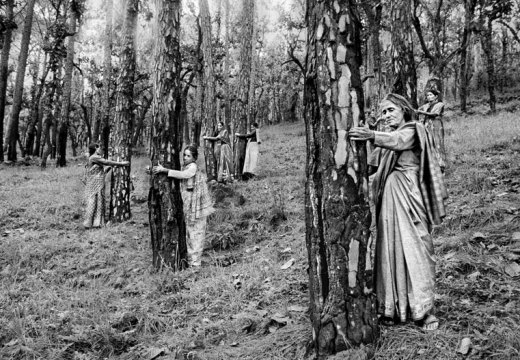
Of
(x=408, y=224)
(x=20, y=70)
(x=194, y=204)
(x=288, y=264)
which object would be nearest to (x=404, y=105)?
(x=408, y=224)

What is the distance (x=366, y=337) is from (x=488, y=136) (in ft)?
38.1

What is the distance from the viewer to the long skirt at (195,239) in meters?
6.16

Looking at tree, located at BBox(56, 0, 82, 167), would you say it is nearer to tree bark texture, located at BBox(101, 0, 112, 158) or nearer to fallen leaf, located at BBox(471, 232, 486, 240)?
tree bark texture, located at BBox(101, 0, 112, 158)

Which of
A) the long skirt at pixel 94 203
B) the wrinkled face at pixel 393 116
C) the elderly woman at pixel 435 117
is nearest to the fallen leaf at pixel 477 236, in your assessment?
the wrinkled face at pixel 393 116

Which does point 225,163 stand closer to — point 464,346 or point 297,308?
point 297,308

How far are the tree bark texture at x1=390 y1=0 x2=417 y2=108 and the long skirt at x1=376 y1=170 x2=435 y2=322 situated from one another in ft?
14.1

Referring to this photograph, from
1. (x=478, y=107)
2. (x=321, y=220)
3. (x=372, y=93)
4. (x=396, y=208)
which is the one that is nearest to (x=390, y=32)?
(x=396, y=208)

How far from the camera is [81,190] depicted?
11648mm

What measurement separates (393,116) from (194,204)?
3845 mm

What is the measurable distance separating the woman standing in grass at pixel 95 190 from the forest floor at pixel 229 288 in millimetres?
507

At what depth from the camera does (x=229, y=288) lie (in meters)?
4.87

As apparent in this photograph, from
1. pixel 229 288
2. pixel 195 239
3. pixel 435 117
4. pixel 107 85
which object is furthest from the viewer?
pixel 107 85

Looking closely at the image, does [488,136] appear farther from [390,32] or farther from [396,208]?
[396,208]

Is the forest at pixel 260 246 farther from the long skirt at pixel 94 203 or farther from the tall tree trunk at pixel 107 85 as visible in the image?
the tall tree trunk at pixel 107 85
